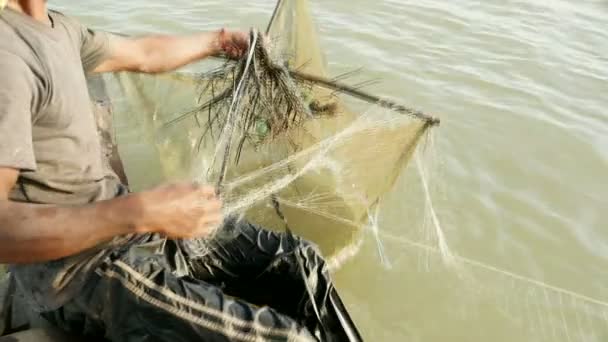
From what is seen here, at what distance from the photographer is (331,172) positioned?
2799mm

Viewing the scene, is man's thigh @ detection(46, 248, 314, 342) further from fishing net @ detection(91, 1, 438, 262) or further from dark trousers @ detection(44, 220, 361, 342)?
fishing net @ detection(91, 1, 438, 262)

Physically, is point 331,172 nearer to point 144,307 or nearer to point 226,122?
point 226,122

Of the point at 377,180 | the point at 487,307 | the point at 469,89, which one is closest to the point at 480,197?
the point at 487,307

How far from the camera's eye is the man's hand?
1.56m

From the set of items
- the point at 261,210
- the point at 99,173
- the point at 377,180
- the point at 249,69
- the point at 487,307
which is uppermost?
the point at 249,69

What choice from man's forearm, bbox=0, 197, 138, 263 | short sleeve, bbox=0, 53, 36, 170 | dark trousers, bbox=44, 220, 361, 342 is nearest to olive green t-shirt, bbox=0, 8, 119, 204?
short sleeve, bbox=0, 53, 36, 170

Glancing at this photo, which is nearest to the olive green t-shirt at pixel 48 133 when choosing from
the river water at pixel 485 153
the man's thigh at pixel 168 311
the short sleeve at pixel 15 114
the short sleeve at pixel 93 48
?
the short sleeve at pixel 15 114

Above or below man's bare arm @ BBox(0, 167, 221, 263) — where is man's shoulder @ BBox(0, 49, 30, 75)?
above

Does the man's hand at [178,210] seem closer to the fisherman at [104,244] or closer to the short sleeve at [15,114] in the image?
the fisherman at [104,244]

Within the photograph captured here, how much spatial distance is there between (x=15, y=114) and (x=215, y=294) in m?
0.85

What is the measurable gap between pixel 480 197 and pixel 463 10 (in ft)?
14.2

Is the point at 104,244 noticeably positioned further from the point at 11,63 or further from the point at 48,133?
the point at 11,63

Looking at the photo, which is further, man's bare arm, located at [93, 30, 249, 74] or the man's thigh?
man's bare arm, located at [93, 30, 249, 74]

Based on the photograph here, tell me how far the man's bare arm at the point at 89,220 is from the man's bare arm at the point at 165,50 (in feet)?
3.61
